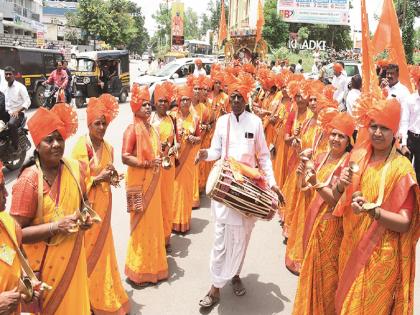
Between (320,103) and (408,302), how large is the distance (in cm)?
249

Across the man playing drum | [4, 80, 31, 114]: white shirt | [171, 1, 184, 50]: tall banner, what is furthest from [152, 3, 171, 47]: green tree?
the man playing drum

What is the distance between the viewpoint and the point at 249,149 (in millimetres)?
4199

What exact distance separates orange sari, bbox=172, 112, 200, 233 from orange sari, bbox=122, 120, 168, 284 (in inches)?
56.6

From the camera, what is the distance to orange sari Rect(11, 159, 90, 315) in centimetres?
252

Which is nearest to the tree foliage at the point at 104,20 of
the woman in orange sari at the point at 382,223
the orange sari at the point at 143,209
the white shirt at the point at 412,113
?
the white shirt at the point at 412,113

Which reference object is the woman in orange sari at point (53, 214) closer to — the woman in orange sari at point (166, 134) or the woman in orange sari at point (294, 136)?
the woman in orange sari at point (166, 134)

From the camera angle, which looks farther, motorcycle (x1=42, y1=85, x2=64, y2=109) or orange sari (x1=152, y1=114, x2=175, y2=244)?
motorcycle (x1=42, y1=85, x2=64, y2=109)

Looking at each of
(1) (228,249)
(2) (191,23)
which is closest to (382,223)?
(1) (228,249)

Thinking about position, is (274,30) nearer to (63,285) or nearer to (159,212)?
(159,212)

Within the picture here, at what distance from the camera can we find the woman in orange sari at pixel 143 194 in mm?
4328

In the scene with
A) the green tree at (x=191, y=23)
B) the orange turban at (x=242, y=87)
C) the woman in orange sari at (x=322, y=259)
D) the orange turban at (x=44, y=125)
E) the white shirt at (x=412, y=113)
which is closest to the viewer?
the orange turban at (x=44, y=125)

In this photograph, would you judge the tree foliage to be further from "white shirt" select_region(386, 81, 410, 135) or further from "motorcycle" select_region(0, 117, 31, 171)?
"white shirt" select_region(386, 81, 410, 135)

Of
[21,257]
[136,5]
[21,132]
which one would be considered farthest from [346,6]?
[136,5]

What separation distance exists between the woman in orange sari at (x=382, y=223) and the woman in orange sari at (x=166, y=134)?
8.39 ft
